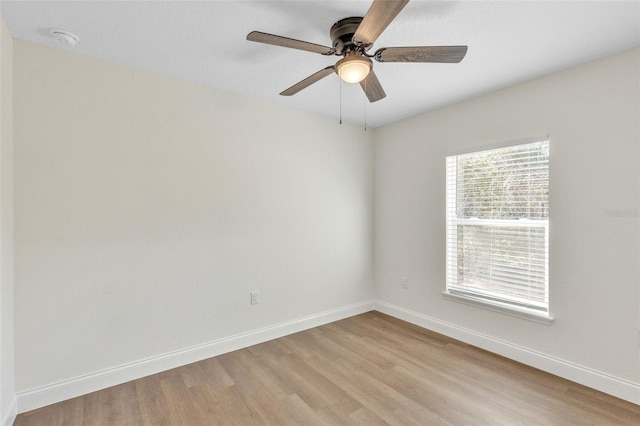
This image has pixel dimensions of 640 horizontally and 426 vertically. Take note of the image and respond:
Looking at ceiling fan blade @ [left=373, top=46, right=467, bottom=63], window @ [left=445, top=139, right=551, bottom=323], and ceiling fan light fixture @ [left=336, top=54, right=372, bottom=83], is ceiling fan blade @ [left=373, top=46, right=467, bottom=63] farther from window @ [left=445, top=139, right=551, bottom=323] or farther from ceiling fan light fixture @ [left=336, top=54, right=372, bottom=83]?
window @ [left=445, top=139, right=551, bottom=323]

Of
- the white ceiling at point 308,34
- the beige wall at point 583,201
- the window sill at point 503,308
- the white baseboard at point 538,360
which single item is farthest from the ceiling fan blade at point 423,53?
the white baseboard at point 538,360

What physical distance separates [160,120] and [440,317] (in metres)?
3.28

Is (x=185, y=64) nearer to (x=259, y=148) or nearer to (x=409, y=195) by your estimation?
(x=259, y=148)

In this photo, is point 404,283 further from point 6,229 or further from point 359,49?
point 6,229

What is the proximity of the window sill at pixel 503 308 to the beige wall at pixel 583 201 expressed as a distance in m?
0.05

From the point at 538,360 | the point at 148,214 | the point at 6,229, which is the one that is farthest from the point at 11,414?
the point at 538,360

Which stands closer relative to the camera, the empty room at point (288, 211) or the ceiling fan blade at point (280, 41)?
the ceiling fan blade at point (280, 41)

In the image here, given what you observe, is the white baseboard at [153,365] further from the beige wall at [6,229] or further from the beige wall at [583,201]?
the beige wall at [583,201]

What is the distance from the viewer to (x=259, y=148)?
9.96ft

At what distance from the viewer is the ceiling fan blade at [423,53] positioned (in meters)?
1.58

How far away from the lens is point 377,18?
53.5 inches

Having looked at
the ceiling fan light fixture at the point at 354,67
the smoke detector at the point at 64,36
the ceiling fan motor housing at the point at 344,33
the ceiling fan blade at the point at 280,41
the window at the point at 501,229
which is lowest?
the window at the point at 501,229

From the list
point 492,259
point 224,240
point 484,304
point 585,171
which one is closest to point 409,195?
point 492,259

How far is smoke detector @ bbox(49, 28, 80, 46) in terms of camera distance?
187 cm
